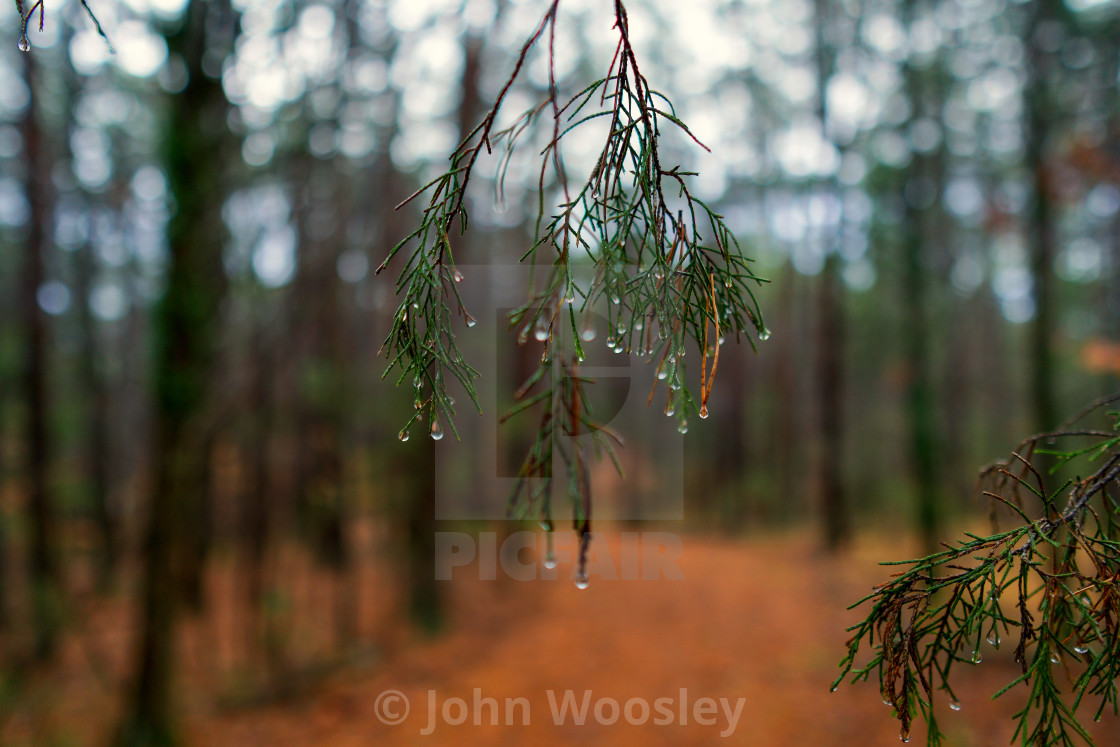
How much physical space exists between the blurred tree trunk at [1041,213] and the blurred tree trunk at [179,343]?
9285mm

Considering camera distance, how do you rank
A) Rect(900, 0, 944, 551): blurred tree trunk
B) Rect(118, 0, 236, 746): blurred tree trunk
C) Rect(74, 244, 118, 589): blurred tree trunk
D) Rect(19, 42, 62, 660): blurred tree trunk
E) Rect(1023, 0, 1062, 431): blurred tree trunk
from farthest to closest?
Rect(74, 244, 118, 589): blurred tree trunk, Rect(900, 0, 944, 551): blurred tree trunk, Rect(19, 42, 62, 660): blurred tree trunk, Rect(1023, 0, 1062, 431): blurred tree trunk, Rect(118, 0, 236, 746): blurred tree trunk

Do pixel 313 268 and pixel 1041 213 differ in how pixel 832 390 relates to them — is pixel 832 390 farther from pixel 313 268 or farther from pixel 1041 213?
pixel 313 268

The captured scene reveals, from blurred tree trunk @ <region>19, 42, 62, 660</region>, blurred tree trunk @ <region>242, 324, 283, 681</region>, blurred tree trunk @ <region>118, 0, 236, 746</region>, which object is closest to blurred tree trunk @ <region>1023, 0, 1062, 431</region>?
blurred tree trunk @ <region>118, 0, 236, 746</region>

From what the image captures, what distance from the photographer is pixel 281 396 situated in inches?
466

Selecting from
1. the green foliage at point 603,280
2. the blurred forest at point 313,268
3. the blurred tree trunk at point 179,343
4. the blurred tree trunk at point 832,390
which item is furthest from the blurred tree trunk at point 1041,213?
the blurred tree trunk at point 179,343

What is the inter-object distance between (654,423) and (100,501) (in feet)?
66.7

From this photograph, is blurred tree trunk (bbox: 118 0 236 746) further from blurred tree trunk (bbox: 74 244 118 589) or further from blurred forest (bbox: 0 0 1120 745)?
blurred tree trunk (bbox: 74 244 118 589)

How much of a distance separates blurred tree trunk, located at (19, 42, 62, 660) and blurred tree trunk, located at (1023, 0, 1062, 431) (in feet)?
43.8

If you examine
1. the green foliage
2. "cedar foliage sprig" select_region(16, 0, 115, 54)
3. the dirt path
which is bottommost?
the dirt path

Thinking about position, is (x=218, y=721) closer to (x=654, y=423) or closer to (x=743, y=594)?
(x=743, y=594)

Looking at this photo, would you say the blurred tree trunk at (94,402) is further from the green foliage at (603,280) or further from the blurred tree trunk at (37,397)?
the green foliage at (603,280)

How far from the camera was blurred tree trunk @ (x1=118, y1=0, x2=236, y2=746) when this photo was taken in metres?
4.98

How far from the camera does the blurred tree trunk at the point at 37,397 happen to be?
8141 mm

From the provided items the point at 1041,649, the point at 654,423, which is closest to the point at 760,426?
A: the point at 654,423
